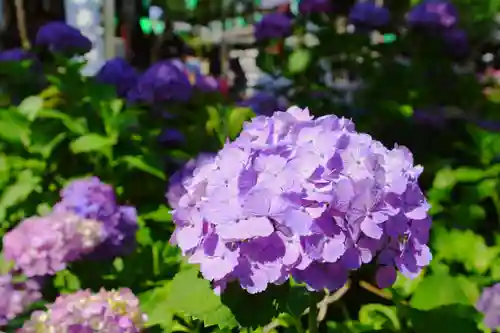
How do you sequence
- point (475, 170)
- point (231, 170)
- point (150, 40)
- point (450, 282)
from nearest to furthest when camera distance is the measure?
point (231, 170)
point (450, 282)
point (475, 170)
point (150, 40)

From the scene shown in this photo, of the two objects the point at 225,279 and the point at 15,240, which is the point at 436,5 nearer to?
the point at 15,240

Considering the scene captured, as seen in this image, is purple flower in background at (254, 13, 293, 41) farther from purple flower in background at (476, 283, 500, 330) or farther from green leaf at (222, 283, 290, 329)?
green leaf at (222, 283, 290, 329)

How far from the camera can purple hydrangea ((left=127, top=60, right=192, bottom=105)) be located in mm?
2023

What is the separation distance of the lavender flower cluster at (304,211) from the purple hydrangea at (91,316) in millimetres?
256

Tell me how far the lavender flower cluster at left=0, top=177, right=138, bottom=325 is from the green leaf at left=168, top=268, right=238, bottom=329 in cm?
45

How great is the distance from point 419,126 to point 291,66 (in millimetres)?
525

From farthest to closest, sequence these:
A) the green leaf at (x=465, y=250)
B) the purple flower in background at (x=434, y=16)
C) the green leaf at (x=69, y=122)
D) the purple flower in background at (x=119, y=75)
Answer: the purple flower in background at (x=434, y=16)
the purple flower in background at (x=119, y=75)
the green leaf at (x=69, y=122)
the green leaf at (x=465, y=250)

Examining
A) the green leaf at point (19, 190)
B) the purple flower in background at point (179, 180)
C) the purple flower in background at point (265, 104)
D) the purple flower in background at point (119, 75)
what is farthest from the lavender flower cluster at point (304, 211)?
the purple flower in background at point (265, 104)

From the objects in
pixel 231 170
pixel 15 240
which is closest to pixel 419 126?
pixel 15 240

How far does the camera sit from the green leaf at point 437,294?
1.21 m

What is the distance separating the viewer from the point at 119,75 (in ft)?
7.06

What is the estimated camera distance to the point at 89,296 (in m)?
1.13

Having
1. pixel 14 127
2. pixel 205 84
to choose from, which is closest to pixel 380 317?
pixel 14 127

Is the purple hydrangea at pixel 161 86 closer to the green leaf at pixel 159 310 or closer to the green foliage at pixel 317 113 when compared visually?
the green foliage at pixel 317 113
